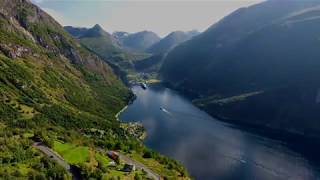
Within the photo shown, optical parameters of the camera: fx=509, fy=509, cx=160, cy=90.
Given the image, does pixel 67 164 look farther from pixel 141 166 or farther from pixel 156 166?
pixel 156 166

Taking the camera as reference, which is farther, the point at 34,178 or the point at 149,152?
the point at 149,152

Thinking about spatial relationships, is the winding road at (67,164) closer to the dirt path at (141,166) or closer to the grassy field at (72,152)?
the dirt path at (141,166)

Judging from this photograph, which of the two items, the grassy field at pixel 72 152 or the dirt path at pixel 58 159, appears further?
the grassy field at pixel 72 152

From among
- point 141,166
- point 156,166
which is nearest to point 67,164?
point 141,166

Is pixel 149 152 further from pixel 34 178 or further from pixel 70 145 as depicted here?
pixel 34 178

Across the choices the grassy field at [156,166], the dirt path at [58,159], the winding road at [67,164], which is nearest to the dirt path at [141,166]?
the winding road at [67,164]

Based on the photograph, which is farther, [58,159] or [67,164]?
[58,159]

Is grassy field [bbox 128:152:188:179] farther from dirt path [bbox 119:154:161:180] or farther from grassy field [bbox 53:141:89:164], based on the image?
grassy field [bbox 53:141:89:164]

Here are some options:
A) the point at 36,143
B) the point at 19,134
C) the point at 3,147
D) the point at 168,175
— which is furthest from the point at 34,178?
the point at 168,175
